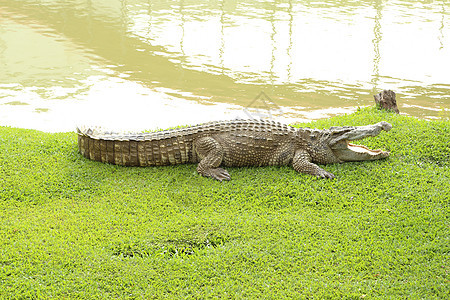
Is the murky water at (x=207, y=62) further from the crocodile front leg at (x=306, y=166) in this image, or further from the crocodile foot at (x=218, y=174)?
the crocodile front leg at (x=306, y=166)

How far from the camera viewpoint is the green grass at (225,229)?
397cm

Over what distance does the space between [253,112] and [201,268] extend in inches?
215

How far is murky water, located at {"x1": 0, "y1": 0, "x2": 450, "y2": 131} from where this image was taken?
30.4 ft

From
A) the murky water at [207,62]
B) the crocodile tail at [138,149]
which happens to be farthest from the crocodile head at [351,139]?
the murky water at [207,62]

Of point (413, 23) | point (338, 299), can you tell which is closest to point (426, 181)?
point (338, 299)

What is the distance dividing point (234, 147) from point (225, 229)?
1390mm

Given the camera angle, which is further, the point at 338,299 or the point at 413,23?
the point at 413,23

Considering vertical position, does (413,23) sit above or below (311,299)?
above

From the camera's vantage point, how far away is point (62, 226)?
471 cm

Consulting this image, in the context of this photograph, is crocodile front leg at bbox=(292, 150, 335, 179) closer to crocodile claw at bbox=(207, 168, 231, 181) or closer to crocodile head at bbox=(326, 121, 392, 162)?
crocodile head at bbox=(326, 121, 392, 162)

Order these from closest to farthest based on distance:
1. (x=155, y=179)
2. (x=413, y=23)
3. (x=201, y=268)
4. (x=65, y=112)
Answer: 1. (x=201, y=268)
2. (x=155, y=179)
3. (x=65, y=112)
4. (x=413, y=23)

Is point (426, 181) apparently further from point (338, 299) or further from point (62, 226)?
point (62, 226)

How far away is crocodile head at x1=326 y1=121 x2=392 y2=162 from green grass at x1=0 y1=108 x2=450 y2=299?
11 cm

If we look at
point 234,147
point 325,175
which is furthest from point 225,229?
point 325,175
